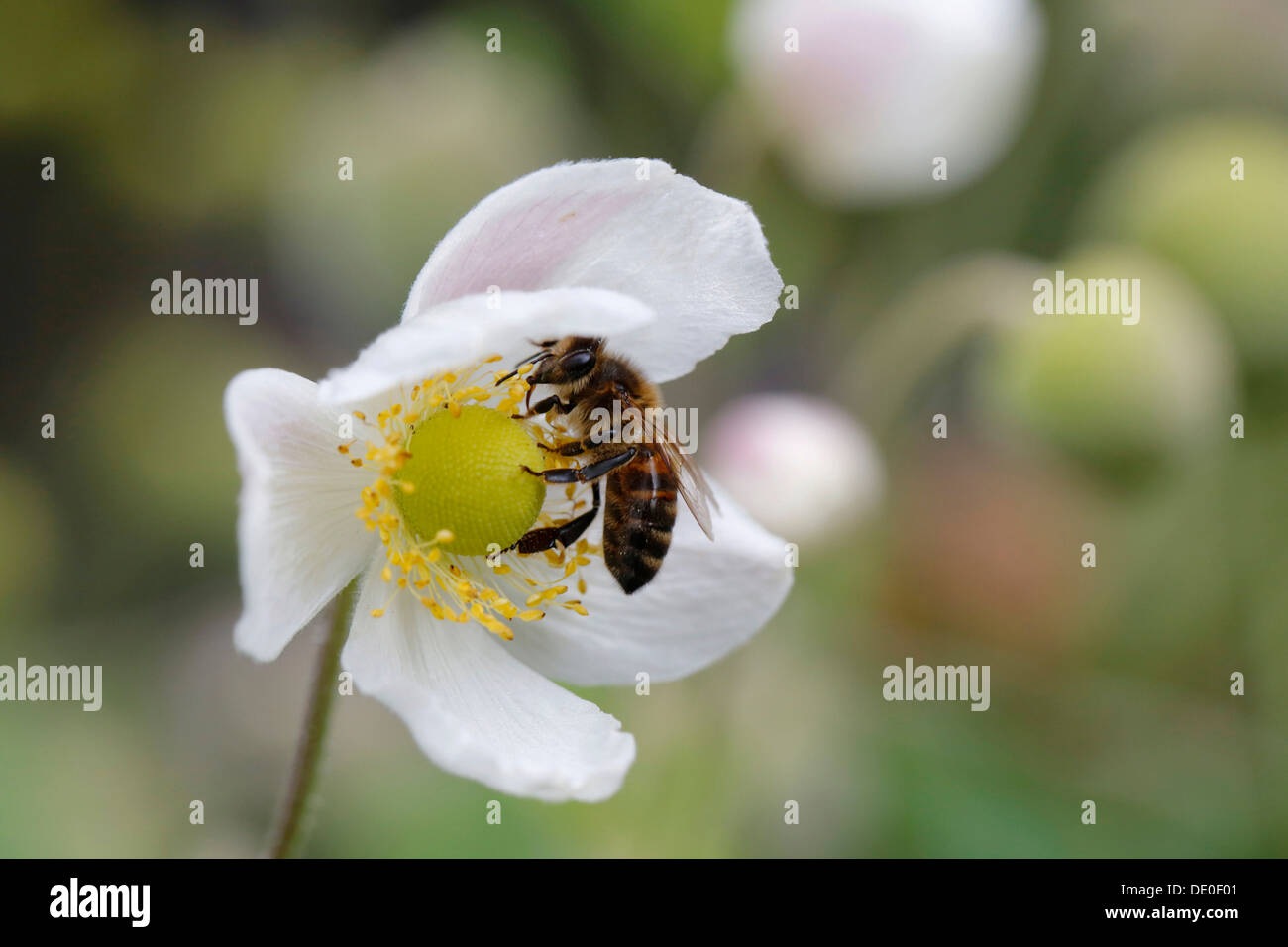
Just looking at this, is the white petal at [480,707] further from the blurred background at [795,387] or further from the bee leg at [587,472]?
the blurred background at [795,387]

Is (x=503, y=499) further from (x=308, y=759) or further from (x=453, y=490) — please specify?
(x=308, y=759)

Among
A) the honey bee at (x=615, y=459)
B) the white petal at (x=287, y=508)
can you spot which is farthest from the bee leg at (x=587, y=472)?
the white petal at (x=287, y=508)

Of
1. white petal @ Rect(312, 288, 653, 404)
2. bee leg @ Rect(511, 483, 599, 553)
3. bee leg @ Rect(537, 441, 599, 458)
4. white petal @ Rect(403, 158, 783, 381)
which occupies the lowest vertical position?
bee leg @ Rect(511, 483, 599, 553)

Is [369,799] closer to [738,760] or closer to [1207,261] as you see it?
[738,760]

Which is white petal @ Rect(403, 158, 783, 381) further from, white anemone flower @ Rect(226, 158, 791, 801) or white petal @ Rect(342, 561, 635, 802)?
white petal @ Rect(342, 561, 635, 802)

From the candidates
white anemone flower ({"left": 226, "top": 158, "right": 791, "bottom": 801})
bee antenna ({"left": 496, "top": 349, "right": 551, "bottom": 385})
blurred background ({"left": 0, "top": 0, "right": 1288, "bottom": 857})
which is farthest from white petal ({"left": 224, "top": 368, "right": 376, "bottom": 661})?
blurred background ({"left": 0, "top": 0, "right": 1288, "bottom": 857})
